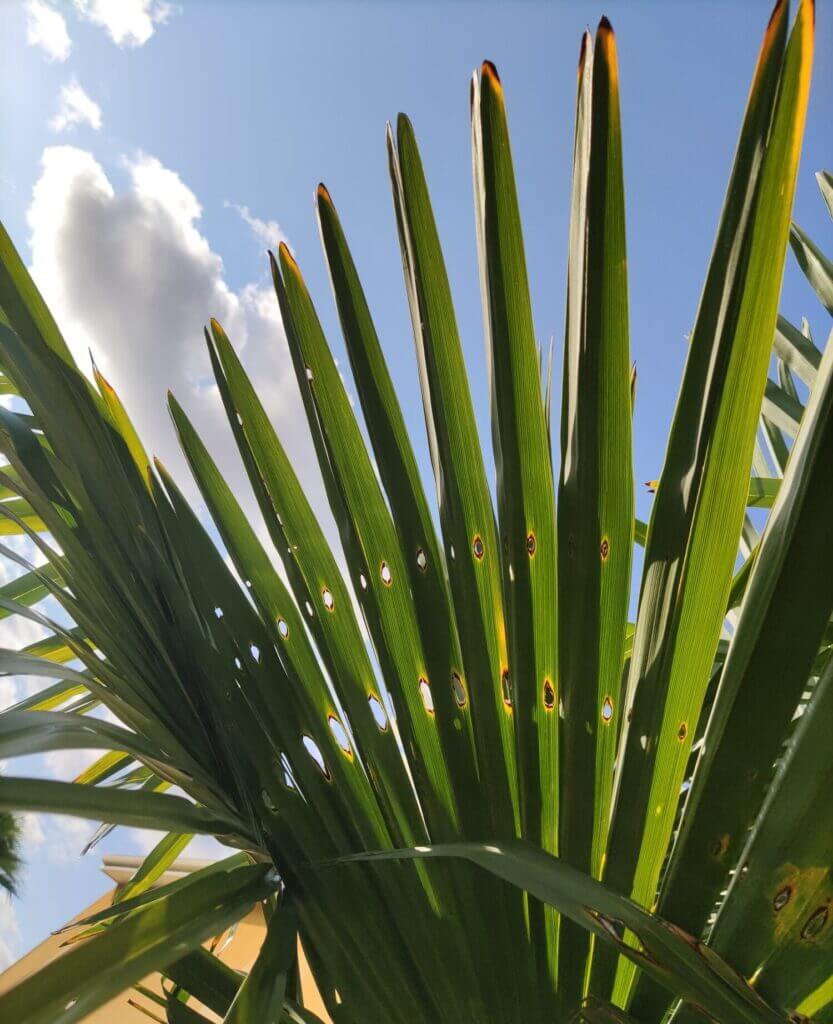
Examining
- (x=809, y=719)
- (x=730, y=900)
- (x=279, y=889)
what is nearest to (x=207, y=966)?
(x=279, y=889)

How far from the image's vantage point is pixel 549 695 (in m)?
0.55

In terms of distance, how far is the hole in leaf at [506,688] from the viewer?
581 mm

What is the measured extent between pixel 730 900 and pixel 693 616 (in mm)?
167

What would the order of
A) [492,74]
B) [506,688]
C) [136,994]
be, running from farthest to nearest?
[136,994] → [506,688] → [492,74]

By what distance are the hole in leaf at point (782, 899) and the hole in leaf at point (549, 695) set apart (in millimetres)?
200

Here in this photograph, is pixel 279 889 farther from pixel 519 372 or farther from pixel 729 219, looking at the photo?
pixel 729 219

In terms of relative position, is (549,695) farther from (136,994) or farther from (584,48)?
(136,994)

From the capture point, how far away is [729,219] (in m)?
0.41

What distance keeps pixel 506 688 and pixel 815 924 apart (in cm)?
26

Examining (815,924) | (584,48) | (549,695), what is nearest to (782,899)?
(815,924)

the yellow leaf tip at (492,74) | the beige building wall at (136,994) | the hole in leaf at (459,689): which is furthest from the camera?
the beige building wall at (136,994)

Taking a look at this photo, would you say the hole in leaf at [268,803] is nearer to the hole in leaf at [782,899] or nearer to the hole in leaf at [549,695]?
the hole in leaf at [549,695]

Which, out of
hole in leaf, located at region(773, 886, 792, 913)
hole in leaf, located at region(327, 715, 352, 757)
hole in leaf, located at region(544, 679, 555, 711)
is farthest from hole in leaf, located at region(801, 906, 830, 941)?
hole in leaf, located at region(327, 715, 352, 757)

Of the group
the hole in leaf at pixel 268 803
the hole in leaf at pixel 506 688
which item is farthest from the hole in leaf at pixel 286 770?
the hole in leaf at pixel 506 688
